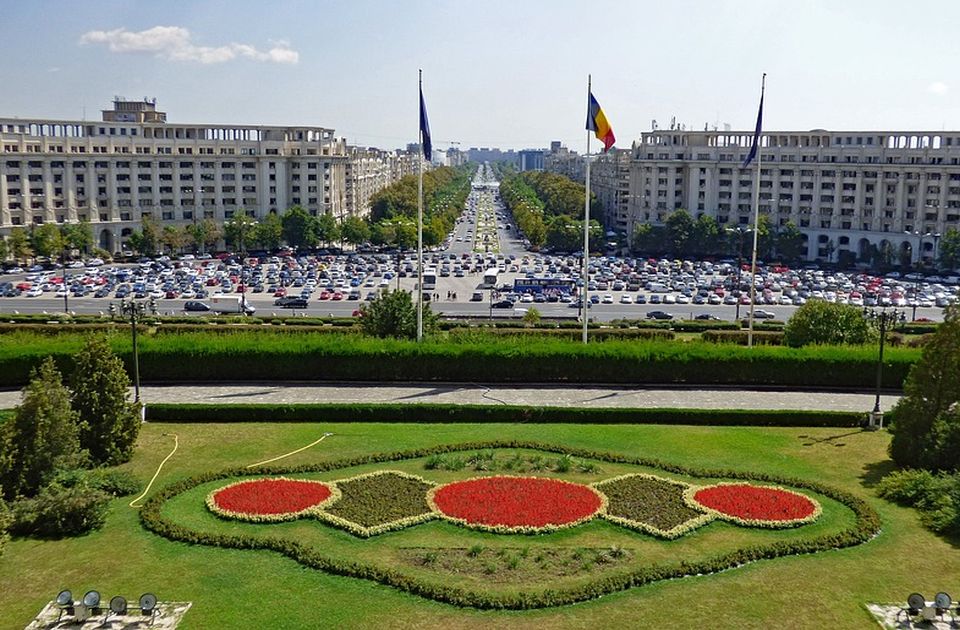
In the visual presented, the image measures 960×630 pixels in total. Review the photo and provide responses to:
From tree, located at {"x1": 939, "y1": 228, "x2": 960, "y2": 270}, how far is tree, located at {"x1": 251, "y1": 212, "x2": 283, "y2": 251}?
76724mm

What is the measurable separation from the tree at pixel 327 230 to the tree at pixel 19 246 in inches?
1362

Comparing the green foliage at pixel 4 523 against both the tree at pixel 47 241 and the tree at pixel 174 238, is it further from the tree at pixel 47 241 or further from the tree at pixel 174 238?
the tree at pixel 174 238

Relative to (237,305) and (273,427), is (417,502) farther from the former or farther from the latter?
(237,305)

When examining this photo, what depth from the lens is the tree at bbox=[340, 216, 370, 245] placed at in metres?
121

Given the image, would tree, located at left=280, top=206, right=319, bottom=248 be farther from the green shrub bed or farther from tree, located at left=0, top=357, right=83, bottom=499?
tree, located at left=0, top=357, right=83, bottom=499

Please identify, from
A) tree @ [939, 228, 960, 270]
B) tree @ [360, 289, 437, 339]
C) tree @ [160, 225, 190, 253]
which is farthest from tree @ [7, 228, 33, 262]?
tree @ [939, 228, 960, 270]

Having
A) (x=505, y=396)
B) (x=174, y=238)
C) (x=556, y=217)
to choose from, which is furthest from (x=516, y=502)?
(x=556, y=217)

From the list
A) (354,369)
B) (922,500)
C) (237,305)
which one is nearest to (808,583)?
(922,500)

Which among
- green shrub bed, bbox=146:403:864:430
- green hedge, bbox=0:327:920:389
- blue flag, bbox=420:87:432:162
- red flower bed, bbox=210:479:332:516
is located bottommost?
red flower bed, bbox=210:479:332:516

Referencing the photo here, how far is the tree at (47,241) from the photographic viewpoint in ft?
330

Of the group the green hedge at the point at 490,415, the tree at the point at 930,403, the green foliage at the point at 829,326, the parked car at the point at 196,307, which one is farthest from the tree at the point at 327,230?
the tree at the point at 930,403

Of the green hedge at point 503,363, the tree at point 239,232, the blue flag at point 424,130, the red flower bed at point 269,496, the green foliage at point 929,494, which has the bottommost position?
the red flower bed at point 269,496

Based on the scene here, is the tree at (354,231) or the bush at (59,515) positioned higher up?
the tree at (354,231)

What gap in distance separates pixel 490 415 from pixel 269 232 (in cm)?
8551
